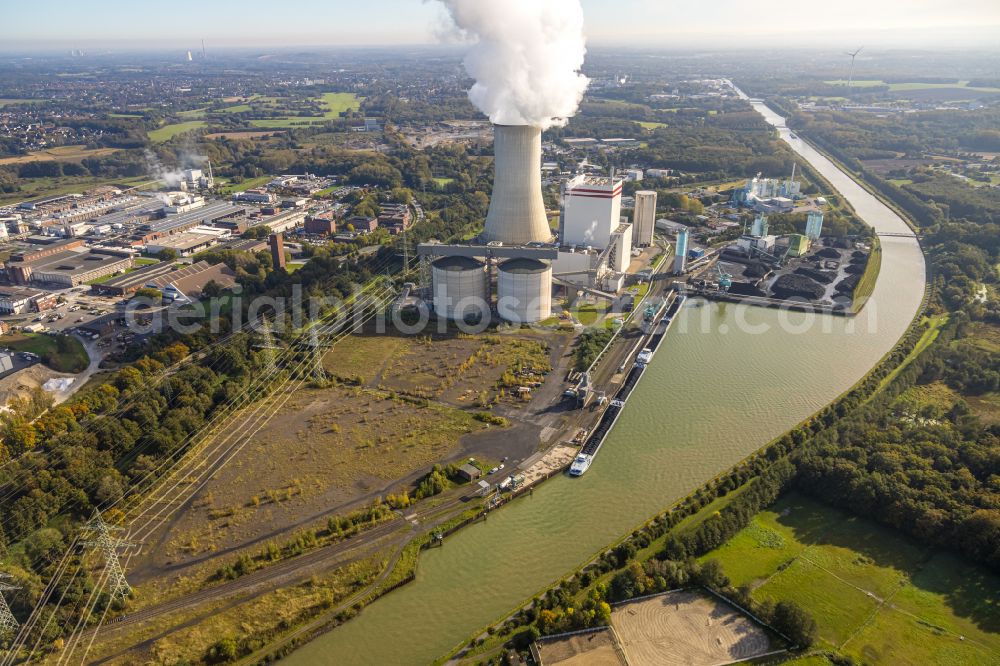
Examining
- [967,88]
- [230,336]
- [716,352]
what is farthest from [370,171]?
[967,88]

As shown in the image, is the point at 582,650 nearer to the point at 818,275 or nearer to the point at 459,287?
the point at 459,287

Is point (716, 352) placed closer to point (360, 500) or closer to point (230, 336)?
point (360, 500)

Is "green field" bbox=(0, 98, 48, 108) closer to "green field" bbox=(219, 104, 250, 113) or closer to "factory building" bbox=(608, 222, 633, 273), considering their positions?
"green field" bbox=(219, 104, 250, 113)

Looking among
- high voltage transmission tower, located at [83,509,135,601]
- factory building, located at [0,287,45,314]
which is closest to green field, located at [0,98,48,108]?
factory building, located at [0,287,45,314]

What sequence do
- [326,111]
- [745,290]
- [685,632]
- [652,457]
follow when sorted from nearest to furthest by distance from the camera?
[685,632], [652,457], [745,290], [326,111]

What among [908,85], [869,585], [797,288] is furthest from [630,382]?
→ [908,85]

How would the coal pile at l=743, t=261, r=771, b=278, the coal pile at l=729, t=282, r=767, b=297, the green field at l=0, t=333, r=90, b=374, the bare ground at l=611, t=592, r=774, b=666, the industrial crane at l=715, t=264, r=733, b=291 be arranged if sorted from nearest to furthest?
the bare ground at l=611, t=592, r=774, b=666
the green field at l=0, t=333, r=90, b=374
the coal pile at l=729, t=282, r=767, b=297
the industrial crane at l=715, t=264, r=733, b=291
the coal pile at l=743, t=261, r=771, b=278
